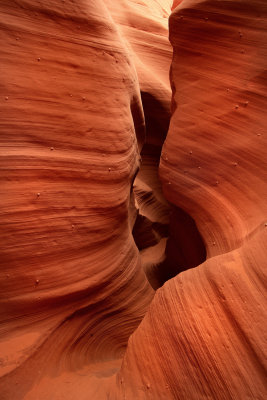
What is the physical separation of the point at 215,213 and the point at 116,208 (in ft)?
1.98

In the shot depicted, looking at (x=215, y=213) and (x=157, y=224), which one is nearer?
(x=215, y=213)

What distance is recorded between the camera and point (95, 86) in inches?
74.9

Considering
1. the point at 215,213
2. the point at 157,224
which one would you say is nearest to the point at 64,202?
the point at 215,213

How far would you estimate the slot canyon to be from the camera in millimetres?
1149

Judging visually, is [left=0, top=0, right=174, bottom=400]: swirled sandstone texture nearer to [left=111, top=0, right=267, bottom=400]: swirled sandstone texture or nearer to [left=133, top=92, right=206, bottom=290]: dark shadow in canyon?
[left=111, top=0, right=267, bottom=400]: swirled sandstone texture

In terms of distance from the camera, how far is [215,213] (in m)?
1.73

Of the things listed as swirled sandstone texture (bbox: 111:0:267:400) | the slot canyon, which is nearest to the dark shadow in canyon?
A: the slot canyon

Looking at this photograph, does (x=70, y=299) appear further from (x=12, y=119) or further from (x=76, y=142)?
(x=12, y=119)

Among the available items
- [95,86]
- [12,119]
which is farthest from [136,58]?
[12,119]

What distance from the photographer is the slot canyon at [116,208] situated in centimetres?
115

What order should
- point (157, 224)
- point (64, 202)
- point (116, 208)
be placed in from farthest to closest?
point (157, 224) → point (116, 208) → point (64, 202)

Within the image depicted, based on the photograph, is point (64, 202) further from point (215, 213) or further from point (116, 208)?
point (215, 213)

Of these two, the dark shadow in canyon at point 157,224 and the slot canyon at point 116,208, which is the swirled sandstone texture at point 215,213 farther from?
the dark shadow in canyon at point 157,224

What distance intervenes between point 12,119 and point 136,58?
231 cm
